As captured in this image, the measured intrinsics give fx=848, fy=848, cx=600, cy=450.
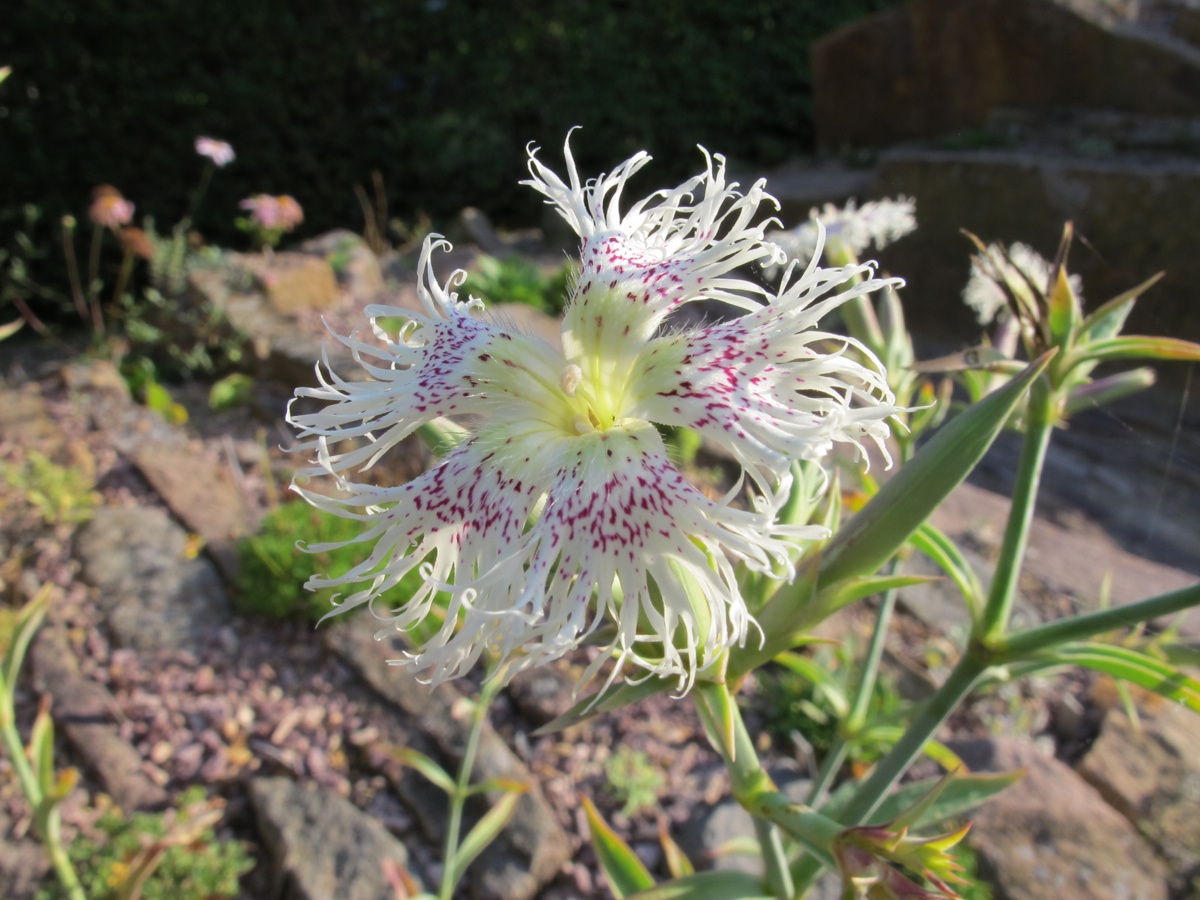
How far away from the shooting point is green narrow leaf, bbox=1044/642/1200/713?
3.50 feet

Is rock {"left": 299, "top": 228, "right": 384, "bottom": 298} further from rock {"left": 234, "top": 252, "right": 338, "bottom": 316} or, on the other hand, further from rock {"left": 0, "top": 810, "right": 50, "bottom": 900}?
rock {"left": 0, "top": 810, "right": 50, "bottom": 900}

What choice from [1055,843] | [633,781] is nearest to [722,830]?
[633,781]

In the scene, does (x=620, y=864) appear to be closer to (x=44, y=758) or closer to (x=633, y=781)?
(x=633, y=781)

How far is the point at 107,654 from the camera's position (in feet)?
10.1

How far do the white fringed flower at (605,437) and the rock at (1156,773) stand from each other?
225cm

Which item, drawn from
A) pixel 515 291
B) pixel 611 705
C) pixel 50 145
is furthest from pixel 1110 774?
pixel 50 145

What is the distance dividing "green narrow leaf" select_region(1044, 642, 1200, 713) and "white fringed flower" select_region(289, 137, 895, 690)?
460 mm

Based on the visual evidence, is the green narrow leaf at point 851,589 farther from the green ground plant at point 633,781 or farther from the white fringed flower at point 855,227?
the green ground plant at point 633,781

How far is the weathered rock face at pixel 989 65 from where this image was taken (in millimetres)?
6574

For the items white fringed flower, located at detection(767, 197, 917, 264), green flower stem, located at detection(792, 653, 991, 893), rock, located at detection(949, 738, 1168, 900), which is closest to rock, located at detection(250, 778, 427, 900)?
green flower stem, located at detection(792, 653, 991, 893)

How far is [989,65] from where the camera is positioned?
23.5ft

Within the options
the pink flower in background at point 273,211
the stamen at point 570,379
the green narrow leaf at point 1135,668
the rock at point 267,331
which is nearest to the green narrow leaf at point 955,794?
the green narrow leaf at point 1135,668

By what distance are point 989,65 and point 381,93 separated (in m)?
5.43

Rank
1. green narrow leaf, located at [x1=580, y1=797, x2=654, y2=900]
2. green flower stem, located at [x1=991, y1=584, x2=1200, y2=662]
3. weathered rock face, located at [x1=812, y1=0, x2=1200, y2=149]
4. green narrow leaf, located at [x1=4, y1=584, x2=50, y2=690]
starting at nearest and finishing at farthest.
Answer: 1. green flower stem, located at [x1=991, y1=584, x2=1200, y2=662]
2. green narrow leaf, located at [x1=580, y1=797, x2=654, y2=900]
3. green narrow leaf, located at [x1=4, y1=584, x2=50, y2=690]
4. weathered rock face, located at [x1=812, y1=0, x2=1200, y2=149]
